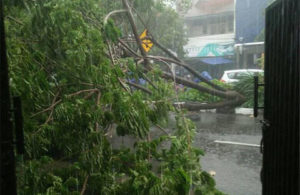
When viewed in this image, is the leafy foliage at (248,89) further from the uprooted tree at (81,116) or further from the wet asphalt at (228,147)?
the uprooted tree at (81,116)

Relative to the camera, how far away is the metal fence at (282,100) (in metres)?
1.70

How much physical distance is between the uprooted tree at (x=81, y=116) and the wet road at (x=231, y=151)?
1172 millimetres

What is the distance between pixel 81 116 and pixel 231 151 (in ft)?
9.71

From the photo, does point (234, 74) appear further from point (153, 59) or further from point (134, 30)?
point (134, 30)

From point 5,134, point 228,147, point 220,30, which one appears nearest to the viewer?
point 5,134

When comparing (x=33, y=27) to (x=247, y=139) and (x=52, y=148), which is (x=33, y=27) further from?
(x=247, y=139)

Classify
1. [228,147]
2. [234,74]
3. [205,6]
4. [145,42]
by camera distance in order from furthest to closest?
1. [234,74]
2. [228,147]
3. [205,6]
4. [145,42]

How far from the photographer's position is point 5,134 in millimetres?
1238

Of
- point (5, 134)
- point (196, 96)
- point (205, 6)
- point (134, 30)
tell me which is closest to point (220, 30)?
point (205, 6)

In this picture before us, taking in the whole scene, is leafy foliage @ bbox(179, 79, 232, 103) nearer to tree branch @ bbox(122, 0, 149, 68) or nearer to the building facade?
the building facade

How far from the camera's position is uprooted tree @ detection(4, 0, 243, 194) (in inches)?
79.4

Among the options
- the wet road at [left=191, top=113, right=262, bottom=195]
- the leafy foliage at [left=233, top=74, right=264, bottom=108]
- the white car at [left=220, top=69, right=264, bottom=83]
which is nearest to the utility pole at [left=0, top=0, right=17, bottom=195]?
the wet road at [left=191, top=113, right=262, bottom=195]

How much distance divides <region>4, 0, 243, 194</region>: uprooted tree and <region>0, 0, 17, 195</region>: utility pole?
0.55 m

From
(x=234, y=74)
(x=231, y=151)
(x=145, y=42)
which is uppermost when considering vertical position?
(x=145, y=42)
